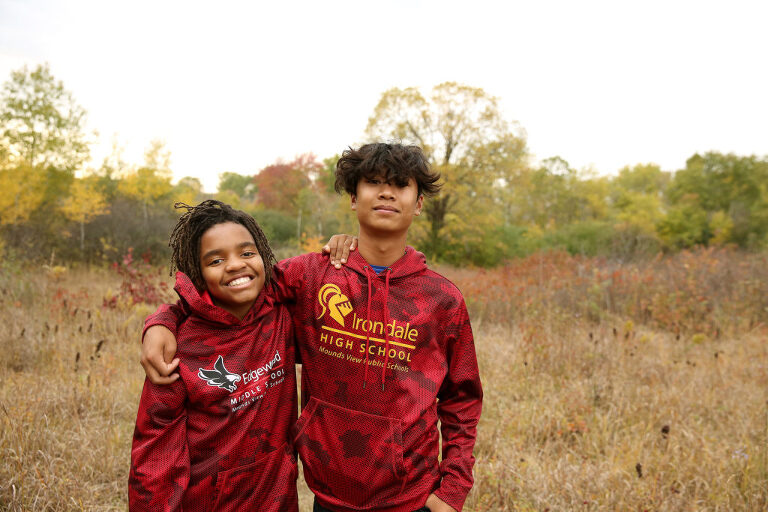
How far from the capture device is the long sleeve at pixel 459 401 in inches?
65.4

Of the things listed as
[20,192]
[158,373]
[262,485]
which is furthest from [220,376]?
[20,192]

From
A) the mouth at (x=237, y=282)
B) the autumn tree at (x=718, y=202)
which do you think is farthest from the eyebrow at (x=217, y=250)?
the autumn tree at (x=718, y=202)

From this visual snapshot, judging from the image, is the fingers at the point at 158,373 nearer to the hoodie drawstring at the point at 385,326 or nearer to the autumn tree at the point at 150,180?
the hoodie drawstring at the point at 385,326

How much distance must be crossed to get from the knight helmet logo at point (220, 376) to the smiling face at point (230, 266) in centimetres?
20

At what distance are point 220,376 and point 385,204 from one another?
81 cm

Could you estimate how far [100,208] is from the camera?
44.3ft

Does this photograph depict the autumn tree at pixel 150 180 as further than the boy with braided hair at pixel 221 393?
Yes

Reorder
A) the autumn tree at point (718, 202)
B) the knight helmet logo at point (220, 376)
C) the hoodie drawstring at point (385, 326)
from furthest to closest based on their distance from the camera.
A: the autumn tree at point (718, 202)
the hoodie drawstring at point (385, 326)
the knight helmet logo at point (220, 376)

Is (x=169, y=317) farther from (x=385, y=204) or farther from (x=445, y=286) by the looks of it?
(x=445, y=286)

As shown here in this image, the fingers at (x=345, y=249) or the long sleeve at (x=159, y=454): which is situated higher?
the fingers at (x=345, y=249)

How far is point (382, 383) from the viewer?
1.63 m

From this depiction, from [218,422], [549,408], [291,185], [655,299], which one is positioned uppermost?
[291,185]

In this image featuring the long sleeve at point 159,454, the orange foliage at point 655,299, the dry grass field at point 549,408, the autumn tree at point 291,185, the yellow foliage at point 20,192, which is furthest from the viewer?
the autumn tree at point 291,185

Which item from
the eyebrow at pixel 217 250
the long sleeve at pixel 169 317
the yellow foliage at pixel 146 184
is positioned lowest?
the long sleeve at pixel 169 317
